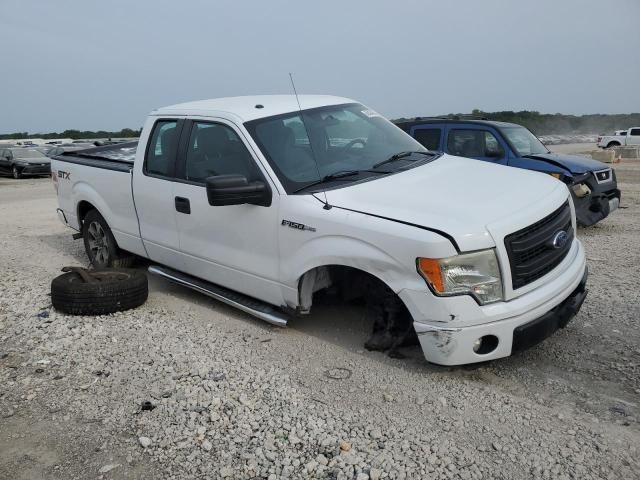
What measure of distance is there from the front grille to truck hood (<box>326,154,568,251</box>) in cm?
8

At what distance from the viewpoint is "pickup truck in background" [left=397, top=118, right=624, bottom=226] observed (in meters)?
8.60

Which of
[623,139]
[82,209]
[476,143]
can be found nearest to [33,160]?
[82,209]

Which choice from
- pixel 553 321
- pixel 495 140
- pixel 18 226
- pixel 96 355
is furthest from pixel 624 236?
pixel 18 226

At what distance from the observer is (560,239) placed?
378 cm

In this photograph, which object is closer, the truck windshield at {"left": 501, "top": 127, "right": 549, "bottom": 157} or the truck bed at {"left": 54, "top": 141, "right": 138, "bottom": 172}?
the truck bed at {"left": 54, "top": 141, "right": 138, "bottom": 172}

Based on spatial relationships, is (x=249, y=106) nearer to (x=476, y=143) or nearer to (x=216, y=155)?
(x=216, y=155)

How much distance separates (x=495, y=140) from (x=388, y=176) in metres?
5.79

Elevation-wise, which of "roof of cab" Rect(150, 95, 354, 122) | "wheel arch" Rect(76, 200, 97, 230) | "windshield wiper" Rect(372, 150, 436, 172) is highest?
"roof of cab" Rect(150, 95, 354, 122)

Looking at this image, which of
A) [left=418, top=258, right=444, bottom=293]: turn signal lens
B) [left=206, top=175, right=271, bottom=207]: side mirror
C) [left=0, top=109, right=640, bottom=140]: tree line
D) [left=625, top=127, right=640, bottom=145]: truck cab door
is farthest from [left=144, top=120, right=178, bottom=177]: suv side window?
[left=0, top=109, right=640, bottom=140]: tree line

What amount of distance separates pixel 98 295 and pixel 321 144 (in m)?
2.41

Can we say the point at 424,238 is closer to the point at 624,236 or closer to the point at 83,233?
the point at 83,233

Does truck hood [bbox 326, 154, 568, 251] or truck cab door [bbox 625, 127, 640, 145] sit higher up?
truck hood [bbox 326, 154, 568, 251]

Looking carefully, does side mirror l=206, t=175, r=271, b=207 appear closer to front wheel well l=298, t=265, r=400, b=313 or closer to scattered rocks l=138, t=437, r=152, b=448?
front wheel well l=298, t=265, r=400, b=313

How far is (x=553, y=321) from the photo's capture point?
140 inches
